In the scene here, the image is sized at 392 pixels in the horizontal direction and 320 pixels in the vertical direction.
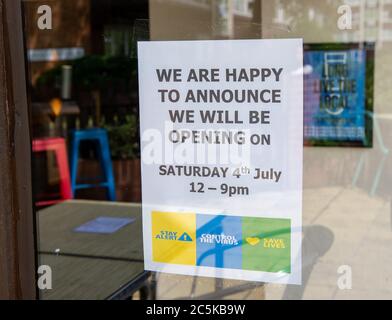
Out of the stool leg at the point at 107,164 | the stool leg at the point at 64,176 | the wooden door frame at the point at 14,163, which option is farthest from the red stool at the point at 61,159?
the wooden door frame at the point at 14,163

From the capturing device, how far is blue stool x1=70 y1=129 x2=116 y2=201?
4883 millimetres

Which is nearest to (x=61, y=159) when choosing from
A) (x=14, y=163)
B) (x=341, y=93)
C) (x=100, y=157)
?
(x=100, y=157)

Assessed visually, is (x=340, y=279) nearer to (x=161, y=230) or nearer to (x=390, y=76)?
(x=161, y=230)

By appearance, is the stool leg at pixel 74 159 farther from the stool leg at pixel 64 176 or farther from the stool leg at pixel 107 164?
the stool leg at pixel 107 164

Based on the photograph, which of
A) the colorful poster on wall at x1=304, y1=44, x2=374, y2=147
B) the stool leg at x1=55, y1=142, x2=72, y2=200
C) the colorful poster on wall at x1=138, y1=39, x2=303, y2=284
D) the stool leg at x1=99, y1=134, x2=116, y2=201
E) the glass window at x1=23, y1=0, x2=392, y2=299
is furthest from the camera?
the stool leg at x1=99, y1=134, x2=116, y2=201

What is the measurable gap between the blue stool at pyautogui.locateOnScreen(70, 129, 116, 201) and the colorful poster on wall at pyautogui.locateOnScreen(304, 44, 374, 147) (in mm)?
2375

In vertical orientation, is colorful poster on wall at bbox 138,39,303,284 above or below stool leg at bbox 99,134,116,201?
above

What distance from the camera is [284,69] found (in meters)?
1.28

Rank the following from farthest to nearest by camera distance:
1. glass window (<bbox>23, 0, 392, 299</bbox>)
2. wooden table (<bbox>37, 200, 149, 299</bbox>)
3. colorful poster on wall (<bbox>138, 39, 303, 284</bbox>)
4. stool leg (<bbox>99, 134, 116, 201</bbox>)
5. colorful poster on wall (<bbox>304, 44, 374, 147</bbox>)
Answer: stool leg (<bbox>99, 134, 116, 201</bbox>), colorful poster on wall (<bbox>304, 44, 374, 147</bbox>), wooden table (<bbox>37, 200, 149, 299</bbox>), glass window (<bbox>23, 0, 392, 299</bbox>), colorful poster on wall (<bbox>138, 39, 303, 284</bbox>)

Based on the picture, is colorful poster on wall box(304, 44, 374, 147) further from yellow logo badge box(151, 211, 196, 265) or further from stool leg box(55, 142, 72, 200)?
stool leg box(55, 142, 72, 200)

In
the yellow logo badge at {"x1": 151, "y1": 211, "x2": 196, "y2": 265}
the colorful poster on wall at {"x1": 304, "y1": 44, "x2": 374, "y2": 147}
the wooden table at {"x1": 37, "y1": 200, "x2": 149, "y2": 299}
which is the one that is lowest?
the wooden table at {"x1": 37, "y1": 200, "x2": 149, "y2": 299}

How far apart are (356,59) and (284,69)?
1778 millimetres

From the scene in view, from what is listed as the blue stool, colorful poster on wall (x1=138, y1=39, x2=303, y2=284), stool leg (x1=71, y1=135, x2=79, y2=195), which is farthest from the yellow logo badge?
stool leg (x1=71, y1=135, x2=79, y2=195)

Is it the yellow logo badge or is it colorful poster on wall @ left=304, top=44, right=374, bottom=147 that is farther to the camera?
colorful poster on wall @ left=304, top=44, right=374, bottom=147
